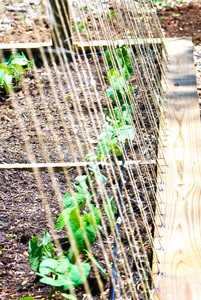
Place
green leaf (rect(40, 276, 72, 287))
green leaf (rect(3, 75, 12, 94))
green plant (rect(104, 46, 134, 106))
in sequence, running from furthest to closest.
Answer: green leaf (rect(3, 75, 12, 94))
green plant (rect(104, 46, 134, 106))
green leaf (rect(40, 276, 72, 287))

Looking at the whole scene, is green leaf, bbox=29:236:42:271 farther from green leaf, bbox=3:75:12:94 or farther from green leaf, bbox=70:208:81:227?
green leaf, bbox=3:75:12:94

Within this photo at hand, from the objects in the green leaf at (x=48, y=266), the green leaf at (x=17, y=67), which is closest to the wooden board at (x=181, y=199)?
the green leaf at (x=48, y=266)

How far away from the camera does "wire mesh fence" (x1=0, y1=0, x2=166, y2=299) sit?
4.67 ft

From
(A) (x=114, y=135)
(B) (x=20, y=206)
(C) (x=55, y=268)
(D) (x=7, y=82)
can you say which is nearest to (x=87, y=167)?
(A) (x=114, y=135)

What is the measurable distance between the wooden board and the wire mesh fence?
0.05 m

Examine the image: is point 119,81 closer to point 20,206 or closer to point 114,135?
point 114,135

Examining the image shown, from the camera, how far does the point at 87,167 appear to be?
211cm

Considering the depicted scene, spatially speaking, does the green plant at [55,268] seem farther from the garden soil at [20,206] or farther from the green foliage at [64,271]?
the garden soil at [20,206]

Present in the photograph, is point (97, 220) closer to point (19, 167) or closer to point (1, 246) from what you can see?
point (1, 246)

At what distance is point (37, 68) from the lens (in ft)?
10.9

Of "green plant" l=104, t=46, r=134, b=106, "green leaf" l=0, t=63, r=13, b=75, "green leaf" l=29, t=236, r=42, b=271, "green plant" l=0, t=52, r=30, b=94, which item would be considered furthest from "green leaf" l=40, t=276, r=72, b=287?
"green leaf" l=0, t=63, r=13, b=75

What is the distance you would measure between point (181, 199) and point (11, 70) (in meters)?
1.84

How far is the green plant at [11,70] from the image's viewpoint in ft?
9.40

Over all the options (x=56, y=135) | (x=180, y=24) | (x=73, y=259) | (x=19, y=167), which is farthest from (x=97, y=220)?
(x=180, y=24)
